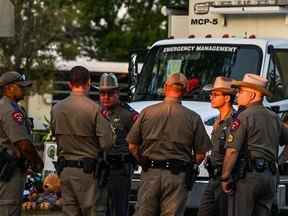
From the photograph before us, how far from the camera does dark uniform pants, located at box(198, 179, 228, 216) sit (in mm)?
11391

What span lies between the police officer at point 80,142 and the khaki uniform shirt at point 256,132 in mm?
1197

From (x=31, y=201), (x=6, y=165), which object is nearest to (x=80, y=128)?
(x=6, y=165)

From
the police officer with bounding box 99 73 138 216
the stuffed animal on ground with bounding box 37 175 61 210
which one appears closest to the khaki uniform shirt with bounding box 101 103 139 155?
the police officer with bounding box 99 73 138 216

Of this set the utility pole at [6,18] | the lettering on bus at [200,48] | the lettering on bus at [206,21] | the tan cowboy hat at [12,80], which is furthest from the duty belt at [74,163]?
the lettering on bus at [206,21]

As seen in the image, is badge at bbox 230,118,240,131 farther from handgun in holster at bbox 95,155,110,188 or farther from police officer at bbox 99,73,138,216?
police officer at bbox 99,73,138,216

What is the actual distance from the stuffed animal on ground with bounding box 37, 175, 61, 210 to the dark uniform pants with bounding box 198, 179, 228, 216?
4.31m

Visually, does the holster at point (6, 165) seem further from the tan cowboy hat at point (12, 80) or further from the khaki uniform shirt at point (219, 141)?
the khaki uniform shirt at point (219, 141)

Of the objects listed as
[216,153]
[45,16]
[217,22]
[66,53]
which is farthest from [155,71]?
[66,53]

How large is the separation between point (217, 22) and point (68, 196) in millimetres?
6701

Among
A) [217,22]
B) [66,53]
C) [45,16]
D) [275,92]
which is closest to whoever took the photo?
[275,92]

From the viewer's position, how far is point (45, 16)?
31.4 metres

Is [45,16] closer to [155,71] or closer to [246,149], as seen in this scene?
[155,71]

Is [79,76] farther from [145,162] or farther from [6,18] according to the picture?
[6,18]

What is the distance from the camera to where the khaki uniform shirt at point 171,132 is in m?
10.9
